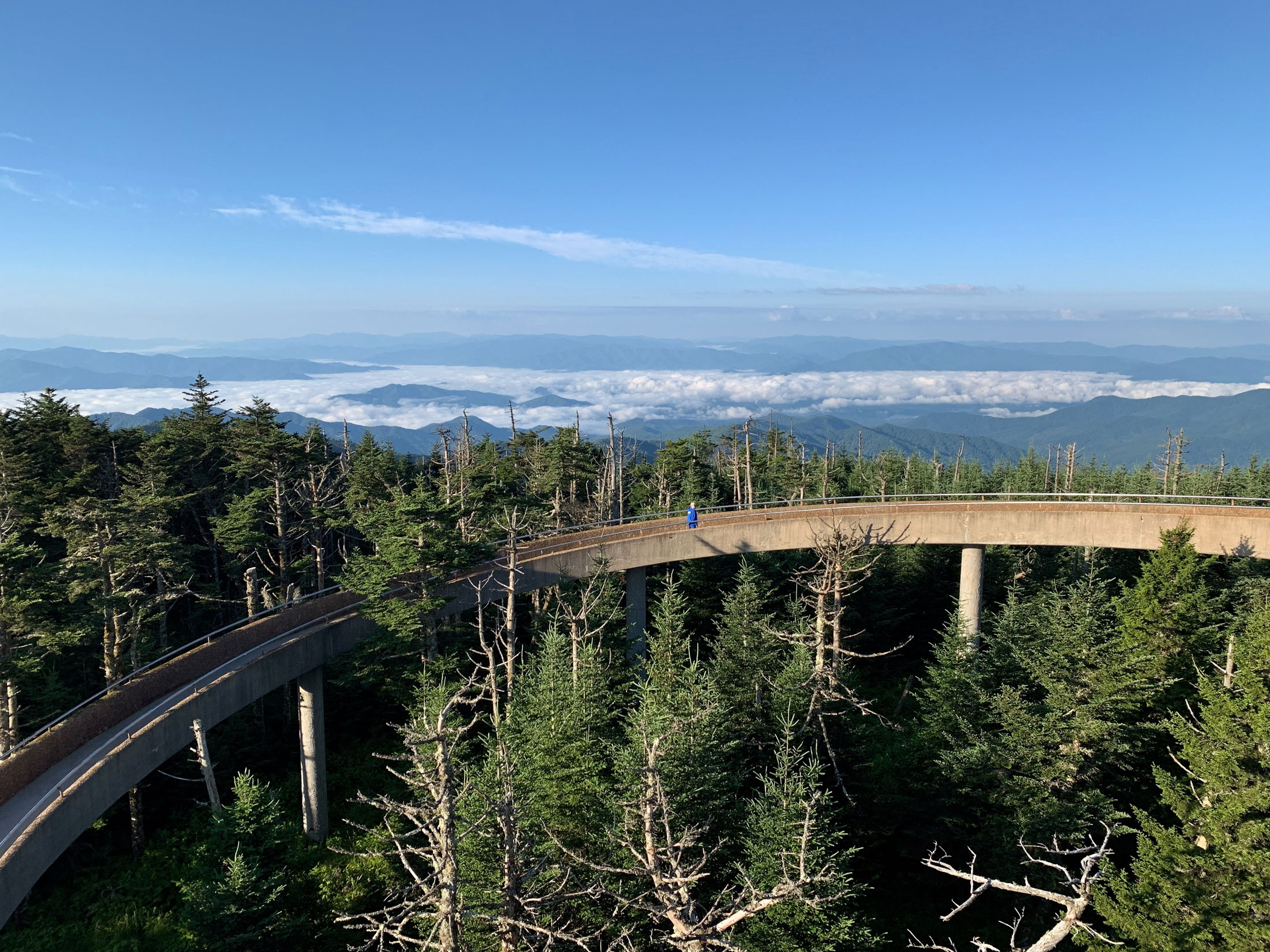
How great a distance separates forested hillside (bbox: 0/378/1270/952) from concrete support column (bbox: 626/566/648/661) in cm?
181

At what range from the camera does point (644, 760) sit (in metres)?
18.4

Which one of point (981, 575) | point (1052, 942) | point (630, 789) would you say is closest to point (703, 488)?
Answer: point (981, 575)

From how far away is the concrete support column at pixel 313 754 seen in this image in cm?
2756

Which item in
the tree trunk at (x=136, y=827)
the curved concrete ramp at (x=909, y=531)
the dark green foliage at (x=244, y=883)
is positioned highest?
the curved concrete ramp at (x=909, y=531)

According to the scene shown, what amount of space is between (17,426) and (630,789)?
43845mm

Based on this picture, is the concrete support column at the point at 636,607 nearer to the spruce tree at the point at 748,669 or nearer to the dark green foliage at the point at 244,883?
the spruce tree at the point at 748,669

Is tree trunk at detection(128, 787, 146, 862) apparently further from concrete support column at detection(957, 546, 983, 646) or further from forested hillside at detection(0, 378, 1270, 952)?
concrete support column at detection(957, 546, 983, 646)

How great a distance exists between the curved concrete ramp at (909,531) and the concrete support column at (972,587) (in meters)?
0.92

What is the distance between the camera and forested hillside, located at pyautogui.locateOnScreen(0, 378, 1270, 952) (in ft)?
54.2

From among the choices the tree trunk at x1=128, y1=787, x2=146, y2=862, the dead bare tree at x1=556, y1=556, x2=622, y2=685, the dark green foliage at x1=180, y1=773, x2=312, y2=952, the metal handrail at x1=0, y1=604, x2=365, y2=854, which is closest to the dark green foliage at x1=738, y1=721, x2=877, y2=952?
the dead bare tree at x1=556, y1=556, x2=622, y2=685

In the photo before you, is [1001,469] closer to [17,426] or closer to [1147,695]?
[1147,695]

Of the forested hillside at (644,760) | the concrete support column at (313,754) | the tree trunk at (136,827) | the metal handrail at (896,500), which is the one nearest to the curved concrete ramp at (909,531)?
the metal handrail at (896,500)

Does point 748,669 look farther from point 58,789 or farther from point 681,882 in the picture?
point 58,789

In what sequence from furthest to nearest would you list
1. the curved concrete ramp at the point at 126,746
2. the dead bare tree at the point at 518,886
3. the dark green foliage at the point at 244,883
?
the dark green foliage at the point at 244,883
the curved concrete ramp at the point at 126,746
the dead bare tree at the point at 518,886
